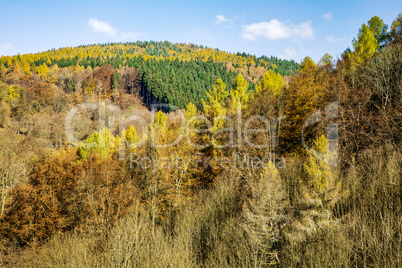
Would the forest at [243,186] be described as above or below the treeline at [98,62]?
below

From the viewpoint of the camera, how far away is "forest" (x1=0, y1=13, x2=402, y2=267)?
11.1m

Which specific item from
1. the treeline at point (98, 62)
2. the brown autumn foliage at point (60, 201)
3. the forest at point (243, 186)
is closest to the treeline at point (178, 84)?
the treeline at point (98, 62)

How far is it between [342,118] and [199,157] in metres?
17.0

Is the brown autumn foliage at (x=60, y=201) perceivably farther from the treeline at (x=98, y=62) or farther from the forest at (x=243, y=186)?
the treeline at (x=98, y=62)

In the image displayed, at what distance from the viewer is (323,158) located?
14.1m

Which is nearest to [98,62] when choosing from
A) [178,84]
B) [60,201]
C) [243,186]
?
[178,84]

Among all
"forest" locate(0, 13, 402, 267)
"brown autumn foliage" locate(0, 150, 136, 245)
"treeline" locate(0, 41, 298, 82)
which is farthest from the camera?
"treeline" locate(0, 41, 298, 82)

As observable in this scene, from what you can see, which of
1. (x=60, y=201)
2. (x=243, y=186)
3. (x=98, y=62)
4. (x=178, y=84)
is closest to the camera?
(x=243, y=186)

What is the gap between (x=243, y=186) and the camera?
19781 mm

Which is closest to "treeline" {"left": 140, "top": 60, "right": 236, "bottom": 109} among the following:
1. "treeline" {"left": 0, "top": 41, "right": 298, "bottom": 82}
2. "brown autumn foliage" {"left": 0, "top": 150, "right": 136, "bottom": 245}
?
"treeline" {"left": 0, "top": 41, "right": 298, "bottom": 82}

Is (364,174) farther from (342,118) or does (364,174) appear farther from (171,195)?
(171,195)

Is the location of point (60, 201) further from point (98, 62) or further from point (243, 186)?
point (98, 62)

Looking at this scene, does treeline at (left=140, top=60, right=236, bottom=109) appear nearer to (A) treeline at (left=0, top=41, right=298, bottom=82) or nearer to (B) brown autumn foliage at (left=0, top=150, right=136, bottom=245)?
(A) treeline at (left=0, top=41, right=298, bottom=82)

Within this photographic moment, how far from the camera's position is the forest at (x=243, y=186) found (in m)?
11.1
